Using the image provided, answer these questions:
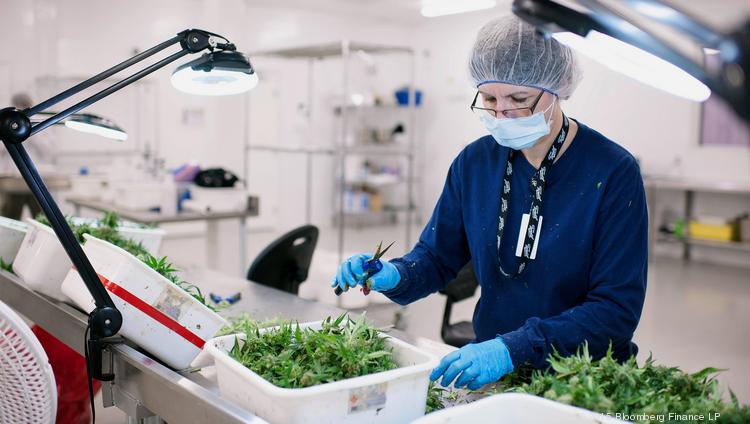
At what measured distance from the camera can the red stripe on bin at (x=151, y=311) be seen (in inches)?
54.1

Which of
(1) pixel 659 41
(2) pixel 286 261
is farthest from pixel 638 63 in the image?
(2) pixel 286 261

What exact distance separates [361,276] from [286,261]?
4.72 feet

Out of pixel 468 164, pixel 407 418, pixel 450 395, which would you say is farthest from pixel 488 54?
pixel 407 418

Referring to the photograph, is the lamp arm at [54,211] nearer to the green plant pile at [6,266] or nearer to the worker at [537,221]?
the worker at [537,221]

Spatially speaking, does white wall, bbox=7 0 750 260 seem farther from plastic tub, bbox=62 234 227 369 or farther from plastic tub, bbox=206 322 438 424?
plastic tub, bbox=206 322 438 424

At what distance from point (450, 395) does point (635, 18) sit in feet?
2.84

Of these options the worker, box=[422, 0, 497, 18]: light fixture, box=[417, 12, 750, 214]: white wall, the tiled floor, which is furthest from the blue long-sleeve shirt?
box=[422, 0, 497, 18]: light fixture

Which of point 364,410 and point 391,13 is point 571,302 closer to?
point 364,410

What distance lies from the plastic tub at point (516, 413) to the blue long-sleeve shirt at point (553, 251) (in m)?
0.30

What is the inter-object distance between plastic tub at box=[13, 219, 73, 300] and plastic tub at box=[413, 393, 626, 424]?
122 cm

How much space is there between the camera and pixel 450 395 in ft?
4.51

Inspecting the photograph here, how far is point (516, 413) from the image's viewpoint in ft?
3.45

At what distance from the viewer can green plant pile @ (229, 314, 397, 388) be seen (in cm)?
111

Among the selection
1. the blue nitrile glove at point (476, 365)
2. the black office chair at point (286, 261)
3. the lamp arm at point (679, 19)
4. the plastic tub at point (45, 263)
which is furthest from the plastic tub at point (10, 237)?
the lamp arm at point (679, 19)
